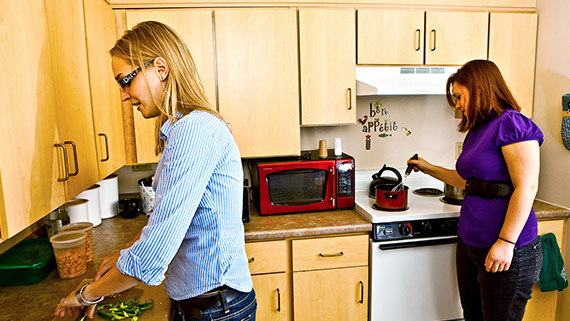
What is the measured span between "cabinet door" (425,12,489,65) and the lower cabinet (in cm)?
117

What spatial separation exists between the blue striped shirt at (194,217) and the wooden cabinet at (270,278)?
0.91m

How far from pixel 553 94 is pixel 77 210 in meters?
2.69

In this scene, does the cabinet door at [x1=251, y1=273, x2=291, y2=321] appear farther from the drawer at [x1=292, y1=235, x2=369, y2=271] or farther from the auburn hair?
the auburn hair

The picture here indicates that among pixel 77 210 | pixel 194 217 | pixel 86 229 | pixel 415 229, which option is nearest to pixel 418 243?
pixel 415 229

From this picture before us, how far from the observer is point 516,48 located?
96.3 inches

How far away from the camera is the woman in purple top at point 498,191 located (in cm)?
166

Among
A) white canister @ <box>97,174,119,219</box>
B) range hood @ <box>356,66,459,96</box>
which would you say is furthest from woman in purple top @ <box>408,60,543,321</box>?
white canister @ <box>97,174,119,219</box>

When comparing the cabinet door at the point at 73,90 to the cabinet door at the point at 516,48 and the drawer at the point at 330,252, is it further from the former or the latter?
the cabinet door at the point at 516,48

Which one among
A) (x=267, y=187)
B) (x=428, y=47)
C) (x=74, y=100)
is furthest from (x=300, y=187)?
(x=74, y=100)

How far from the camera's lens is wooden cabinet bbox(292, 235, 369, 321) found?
2.11 metres

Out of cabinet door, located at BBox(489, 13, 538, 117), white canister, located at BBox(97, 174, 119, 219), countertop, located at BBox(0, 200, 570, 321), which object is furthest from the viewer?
cabinet door, located at BBox(489, 13, 538, 117)

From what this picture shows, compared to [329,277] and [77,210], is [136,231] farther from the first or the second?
[329,277]

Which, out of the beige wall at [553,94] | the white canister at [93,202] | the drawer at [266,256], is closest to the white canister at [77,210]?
the white canister at [93,202]

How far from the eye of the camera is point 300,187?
231 centimetres
